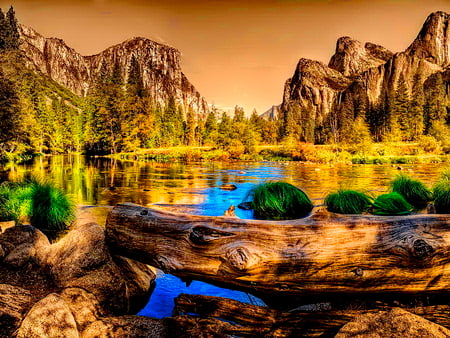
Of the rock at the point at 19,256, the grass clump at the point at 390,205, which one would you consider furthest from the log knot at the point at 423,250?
the grass clump at the point at 390,205

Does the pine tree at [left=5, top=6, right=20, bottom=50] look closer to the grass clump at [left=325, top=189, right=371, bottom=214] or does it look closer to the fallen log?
the grass clump at [left=325, top=189, right=371, bottom=214]

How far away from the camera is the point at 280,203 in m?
9.88

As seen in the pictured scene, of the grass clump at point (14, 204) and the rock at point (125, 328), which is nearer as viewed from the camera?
the rock at point (125, 328)

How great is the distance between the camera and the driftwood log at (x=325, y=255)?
9.04 ft

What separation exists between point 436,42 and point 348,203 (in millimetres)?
184331

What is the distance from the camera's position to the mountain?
73.1 meters

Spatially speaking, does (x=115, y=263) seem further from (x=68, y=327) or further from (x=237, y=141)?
(x=237, y=141)

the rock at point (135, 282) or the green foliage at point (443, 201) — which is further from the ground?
the green foliage at point (443, 201)

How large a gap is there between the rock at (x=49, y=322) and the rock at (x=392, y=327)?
240 centimetres

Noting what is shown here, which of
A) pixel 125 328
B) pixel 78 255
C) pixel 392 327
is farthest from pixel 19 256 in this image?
pixel 392 327

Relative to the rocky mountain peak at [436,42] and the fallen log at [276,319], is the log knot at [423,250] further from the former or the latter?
the rocky mountain peak at [436,42]

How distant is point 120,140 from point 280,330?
60.5m

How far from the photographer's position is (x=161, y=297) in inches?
176

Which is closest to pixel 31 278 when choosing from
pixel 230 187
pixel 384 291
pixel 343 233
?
pixel 343 233
